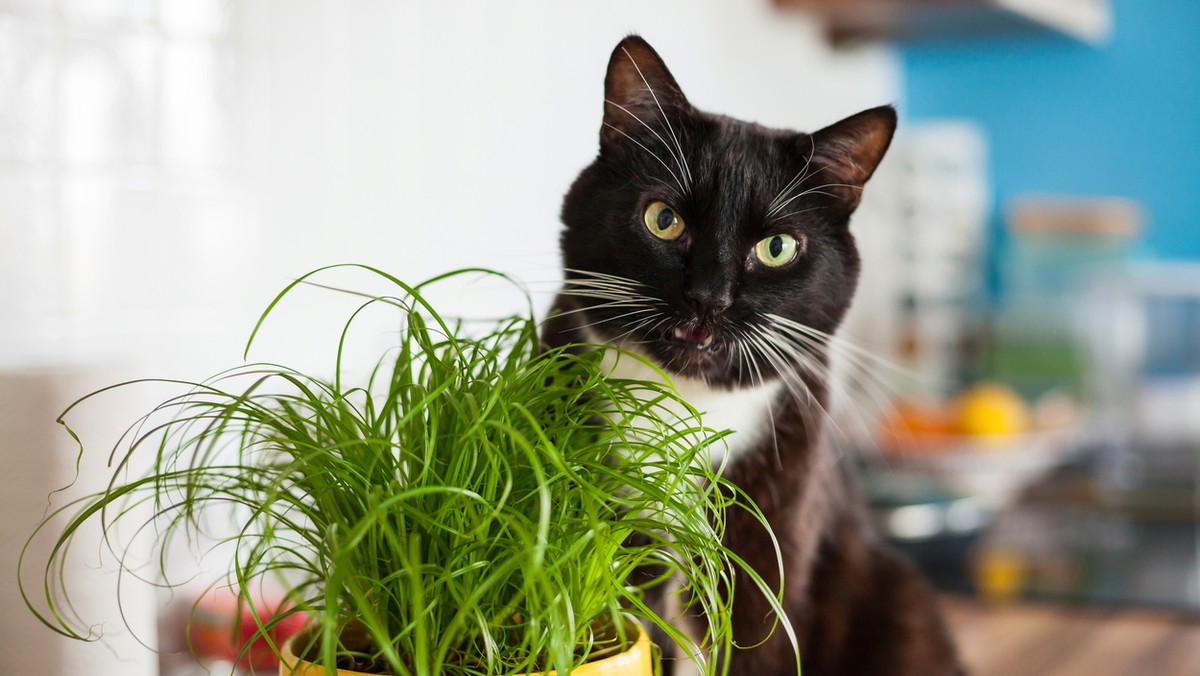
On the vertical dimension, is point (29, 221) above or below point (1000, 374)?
above

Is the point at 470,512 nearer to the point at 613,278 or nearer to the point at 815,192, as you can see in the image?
the point at 613,278

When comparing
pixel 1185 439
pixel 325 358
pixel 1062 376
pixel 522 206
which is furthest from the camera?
pixel 1062 376

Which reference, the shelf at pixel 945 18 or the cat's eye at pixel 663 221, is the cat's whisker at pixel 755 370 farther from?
the shelf at pixel 945 18

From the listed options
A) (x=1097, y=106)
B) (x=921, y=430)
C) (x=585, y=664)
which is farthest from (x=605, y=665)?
(x=1097, y=106)

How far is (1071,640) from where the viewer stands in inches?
72.2

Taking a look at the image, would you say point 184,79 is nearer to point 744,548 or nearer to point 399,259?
point 399,259

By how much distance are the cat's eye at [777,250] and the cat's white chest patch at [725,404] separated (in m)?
0.10

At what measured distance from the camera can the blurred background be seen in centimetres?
105

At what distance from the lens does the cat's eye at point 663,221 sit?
68 cm

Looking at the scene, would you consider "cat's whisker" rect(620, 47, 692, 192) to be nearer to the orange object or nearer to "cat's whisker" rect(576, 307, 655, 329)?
"cat's whisker" rect(576, 307, 655, 329)

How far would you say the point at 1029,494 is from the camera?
3.08 metres

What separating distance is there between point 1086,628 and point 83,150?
71.3 inches

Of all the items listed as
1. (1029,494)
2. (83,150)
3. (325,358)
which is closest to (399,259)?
(325,358)

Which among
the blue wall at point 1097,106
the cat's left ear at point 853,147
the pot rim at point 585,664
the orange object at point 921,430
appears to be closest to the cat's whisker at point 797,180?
the cat's left ear at point 853,147
